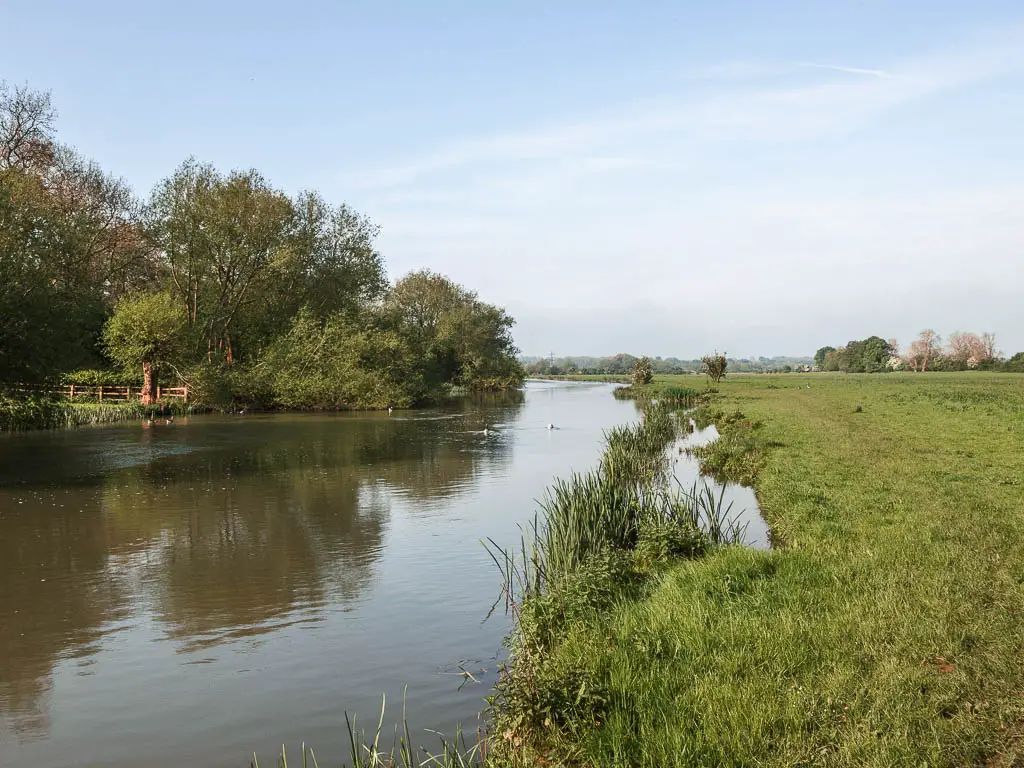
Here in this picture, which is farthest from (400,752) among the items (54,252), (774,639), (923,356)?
(923,356)

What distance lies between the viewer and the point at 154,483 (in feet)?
64.9

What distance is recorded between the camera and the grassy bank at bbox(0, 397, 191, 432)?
30000 millimetres

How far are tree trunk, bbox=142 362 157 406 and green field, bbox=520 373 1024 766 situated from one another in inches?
1593

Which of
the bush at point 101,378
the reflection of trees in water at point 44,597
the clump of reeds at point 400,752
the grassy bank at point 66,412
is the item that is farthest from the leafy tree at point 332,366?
the clump of reeds at point 400,752

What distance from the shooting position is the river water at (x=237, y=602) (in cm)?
652

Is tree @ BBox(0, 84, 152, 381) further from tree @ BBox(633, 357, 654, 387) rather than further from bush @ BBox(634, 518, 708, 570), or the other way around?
tree @ BBox(633, 357, 654, 387)

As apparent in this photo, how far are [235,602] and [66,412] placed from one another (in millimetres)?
30273

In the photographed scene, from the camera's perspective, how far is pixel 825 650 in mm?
6008

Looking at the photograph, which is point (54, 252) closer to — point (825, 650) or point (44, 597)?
point (44, 597)

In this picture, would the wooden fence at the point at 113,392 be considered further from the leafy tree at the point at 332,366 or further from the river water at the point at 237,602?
the river water at the point at 237,602

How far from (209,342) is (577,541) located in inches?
1934

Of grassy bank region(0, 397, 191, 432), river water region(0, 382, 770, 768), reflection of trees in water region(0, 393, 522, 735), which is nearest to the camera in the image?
river water region(0, 382, 770, 768)

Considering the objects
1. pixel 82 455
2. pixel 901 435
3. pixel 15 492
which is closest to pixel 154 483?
pixel 15 492

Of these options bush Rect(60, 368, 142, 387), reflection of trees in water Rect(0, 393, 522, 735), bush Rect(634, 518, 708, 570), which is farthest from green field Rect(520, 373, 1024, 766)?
bush Rect(60, 368, 142, 387)
